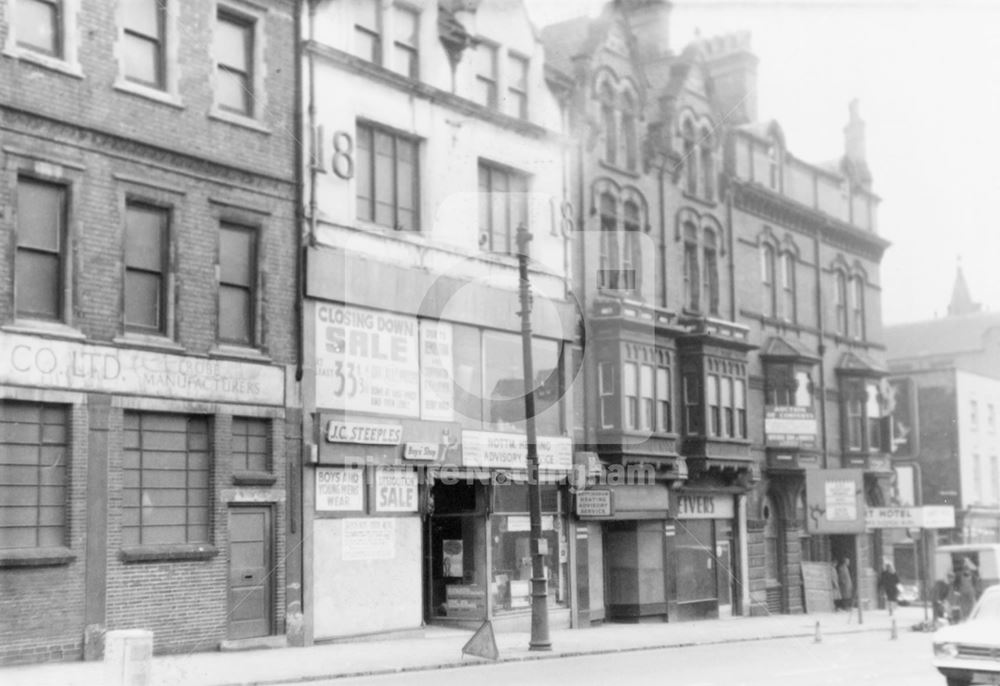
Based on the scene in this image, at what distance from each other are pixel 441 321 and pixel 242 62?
23.7ft

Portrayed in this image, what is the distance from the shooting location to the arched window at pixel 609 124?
3625 centimetres

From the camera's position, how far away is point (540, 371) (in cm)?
3303

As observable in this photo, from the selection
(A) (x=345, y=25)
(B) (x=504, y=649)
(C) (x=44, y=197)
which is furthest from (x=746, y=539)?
(C) (x=44, y=197)

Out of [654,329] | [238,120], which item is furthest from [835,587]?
[238,120]

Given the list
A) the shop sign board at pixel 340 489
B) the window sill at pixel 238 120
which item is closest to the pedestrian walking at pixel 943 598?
the shop sign board at pixel 340 489

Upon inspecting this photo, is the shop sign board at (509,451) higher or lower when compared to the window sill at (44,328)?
lower

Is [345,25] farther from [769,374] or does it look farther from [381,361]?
[769,374]

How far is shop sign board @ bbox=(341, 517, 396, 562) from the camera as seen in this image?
26.8m

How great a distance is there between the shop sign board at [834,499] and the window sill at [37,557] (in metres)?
22.4

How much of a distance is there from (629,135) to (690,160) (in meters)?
3.31

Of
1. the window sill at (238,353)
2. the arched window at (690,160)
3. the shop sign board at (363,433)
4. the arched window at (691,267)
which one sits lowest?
the shop sign board at (363,433)

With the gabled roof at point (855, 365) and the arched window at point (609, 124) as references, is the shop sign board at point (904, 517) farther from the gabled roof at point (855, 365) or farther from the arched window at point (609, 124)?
the arched window at point (609, 124)

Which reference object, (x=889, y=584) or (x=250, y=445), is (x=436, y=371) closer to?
(x=250, y=445)

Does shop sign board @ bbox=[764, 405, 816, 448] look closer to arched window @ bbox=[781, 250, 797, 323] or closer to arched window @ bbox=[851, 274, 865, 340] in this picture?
arched window @ bbox=[781, 250, 797, 323]
